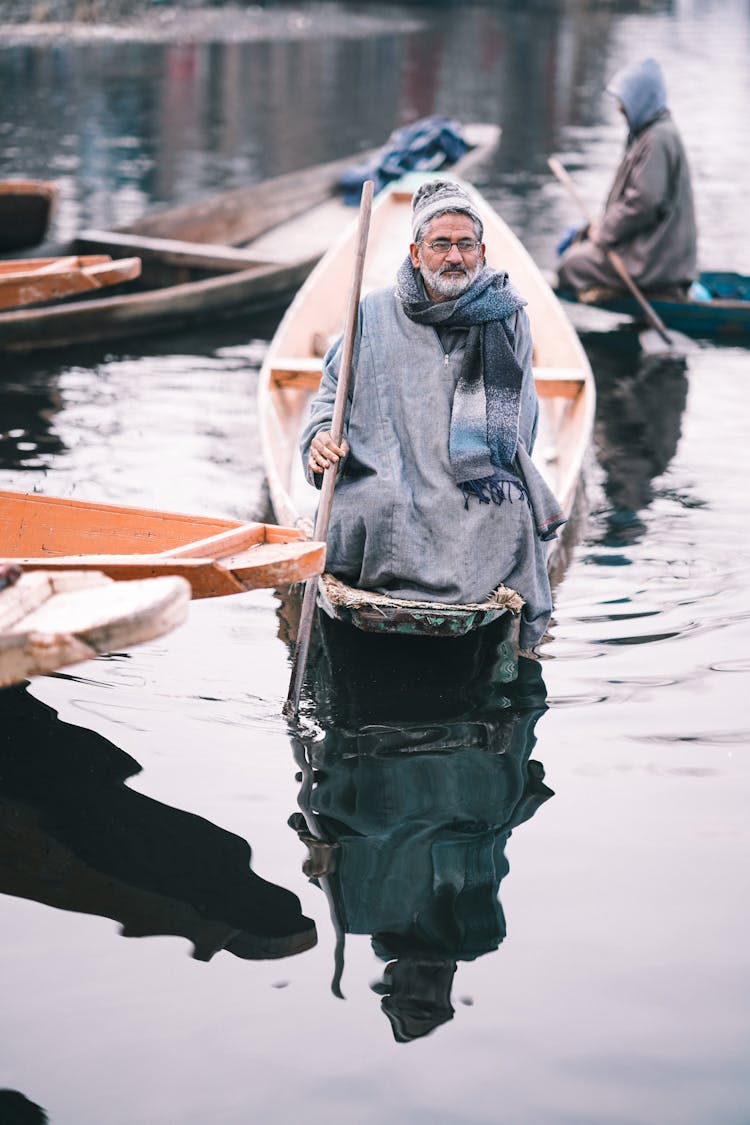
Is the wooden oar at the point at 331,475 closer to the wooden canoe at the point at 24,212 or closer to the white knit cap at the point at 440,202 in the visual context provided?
the white knit cap at the point at 440,202

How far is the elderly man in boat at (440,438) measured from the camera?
148 inches

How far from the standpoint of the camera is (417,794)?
3580 millimetres

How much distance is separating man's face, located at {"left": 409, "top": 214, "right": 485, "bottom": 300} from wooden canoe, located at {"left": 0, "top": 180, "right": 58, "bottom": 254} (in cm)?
453

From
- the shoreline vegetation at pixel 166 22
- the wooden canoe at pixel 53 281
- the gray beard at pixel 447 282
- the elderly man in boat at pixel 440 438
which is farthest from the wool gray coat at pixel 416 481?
the shoreline vegetation at pixel 166 22

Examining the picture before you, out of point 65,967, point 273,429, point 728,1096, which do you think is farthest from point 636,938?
point 273,429

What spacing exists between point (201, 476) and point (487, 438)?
2385 mm

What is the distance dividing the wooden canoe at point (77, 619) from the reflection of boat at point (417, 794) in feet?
2.90

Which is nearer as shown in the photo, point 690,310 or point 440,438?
point 440,438

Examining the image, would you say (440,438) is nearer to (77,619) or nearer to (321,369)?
(77,619)

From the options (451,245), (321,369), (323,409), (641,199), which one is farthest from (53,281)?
(641,199)

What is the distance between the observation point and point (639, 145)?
7258 millimetres

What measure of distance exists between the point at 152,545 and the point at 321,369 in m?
1.96

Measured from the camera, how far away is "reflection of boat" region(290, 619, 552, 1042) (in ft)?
9.95

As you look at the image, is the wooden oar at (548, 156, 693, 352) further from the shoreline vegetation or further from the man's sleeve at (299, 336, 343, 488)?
the shoreline vegetation
